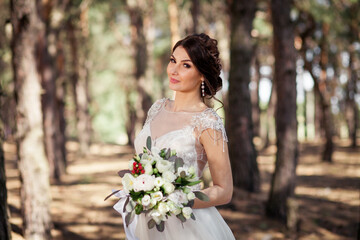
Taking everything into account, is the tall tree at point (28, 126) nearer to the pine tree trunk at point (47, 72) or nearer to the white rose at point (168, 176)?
the white rose at point (168, 176)

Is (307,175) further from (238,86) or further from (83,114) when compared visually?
(83,114)

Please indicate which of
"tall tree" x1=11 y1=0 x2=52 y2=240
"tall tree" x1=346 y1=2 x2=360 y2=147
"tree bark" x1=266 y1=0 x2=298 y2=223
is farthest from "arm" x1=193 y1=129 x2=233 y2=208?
"tall tree" x1=346 y1=2 x2=360 y2=147

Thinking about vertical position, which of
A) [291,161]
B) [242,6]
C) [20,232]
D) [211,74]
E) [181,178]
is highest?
[242,6]

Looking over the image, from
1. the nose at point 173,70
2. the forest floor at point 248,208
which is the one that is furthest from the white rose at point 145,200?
the forest floor at point 248,208

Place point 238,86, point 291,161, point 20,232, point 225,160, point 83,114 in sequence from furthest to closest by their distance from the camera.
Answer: point 83,114, point 238,86, point 291,161, point 20,232, point 225,160

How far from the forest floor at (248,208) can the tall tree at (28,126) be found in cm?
64

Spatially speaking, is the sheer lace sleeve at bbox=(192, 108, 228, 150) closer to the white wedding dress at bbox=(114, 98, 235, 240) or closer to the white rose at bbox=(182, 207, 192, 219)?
the white wedding dress at bbox=(114, 98, 235, 240)

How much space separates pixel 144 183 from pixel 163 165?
0.52 ft

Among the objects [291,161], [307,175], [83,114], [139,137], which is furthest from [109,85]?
[139,137]

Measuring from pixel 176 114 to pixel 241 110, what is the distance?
728cm

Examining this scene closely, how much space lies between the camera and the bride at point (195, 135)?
2.66m

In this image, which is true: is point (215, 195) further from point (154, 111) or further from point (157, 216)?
point (154, 111)

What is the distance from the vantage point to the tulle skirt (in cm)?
276

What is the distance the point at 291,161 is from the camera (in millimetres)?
8227
